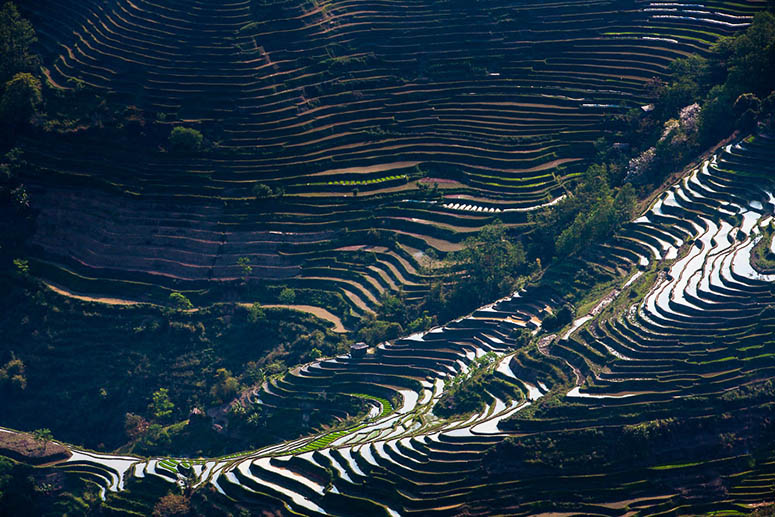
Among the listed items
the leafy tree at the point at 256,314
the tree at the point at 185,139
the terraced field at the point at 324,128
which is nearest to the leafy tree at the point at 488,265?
the terraced field at the point at 324,128

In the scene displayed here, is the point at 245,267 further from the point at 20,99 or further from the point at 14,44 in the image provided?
the point at 14,44

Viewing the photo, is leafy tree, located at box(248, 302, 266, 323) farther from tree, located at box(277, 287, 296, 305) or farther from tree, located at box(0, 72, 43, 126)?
tree, located at box(0, 72, 43, 126)

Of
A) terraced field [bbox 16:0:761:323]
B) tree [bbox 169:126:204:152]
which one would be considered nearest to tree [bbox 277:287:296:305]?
terraced field [bbox 16:0:761:323]

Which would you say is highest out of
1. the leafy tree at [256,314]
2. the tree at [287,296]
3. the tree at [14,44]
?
the tree at [14,44]

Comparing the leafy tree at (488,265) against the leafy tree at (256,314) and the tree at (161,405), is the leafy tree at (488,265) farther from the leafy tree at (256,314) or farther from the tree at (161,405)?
the tree at (161,405)

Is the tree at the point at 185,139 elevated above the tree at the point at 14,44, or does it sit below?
below

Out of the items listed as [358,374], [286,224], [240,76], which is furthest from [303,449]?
[240,76]

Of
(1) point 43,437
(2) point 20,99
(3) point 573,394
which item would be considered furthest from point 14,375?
(3) point 573,394
